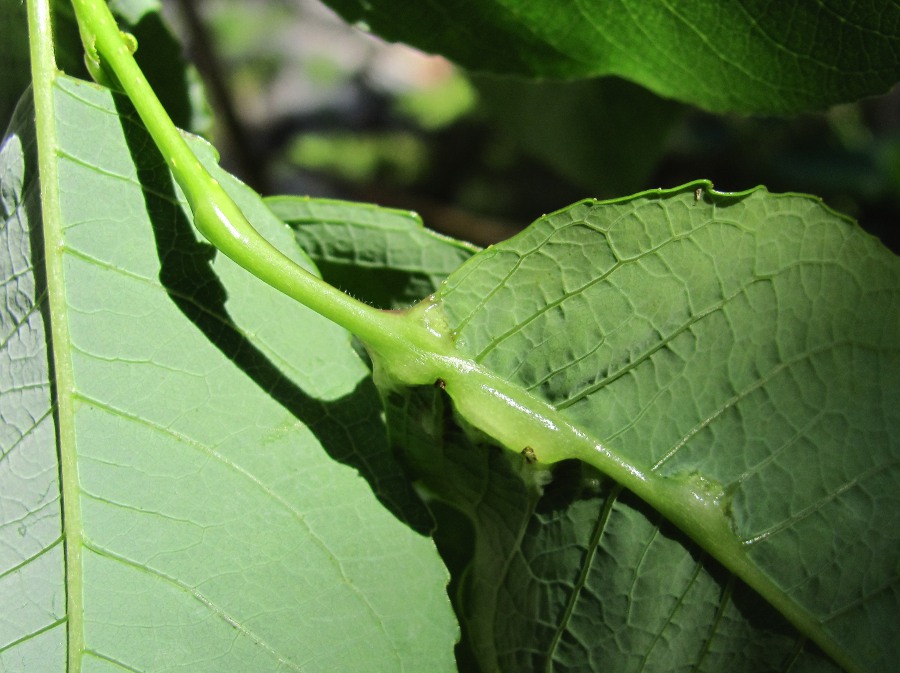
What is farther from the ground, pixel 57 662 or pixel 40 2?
pixel 40 2

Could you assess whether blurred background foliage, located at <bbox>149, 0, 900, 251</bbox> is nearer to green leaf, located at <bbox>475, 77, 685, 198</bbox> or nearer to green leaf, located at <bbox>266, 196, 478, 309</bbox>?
green leaf, located at <bbox>475, 77, 685, 198</bbox>

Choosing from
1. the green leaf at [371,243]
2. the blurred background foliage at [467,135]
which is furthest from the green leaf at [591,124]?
the green leaf at [371,243]

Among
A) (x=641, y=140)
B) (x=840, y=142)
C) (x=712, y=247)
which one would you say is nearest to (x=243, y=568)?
(x=712, y=247)

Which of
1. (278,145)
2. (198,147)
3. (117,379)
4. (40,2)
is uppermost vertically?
(278,145)

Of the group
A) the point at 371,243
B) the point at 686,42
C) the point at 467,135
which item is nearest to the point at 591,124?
the point at 686,42

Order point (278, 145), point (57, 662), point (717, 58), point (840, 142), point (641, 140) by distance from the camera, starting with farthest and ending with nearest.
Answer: point (278, 145) < point (840, 142) < point (641, 140) < point (717, 58) < point (57, 662)

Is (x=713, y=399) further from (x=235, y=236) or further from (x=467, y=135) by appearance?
(x=467, y=135)

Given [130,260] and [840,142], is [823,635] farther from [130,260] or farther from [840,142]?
[840,142]

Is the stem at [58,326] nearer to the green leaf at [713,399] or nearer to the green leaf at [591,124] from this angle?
the green leaf at [713,399]
